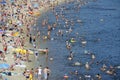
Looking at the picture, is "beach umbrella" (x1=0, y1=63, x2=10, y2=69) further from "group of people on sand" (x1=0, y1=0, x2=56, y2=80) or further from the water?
the water

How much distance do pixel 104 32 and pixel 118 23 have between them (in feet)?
37.2

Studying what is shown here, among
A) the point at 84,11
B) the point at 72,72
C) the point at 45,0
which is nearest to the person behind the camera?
the point at 72,72

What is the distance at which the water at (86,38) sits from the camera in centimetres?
4975

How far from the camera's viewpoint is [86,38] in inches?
2559

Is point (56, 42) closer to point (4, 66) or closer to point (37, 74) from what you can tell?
point (37, 74)

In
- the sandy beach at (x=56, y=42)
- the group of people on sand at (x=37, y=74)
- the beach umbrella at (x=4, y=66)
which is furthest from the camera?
the sandy beach at (x=56, y=42)

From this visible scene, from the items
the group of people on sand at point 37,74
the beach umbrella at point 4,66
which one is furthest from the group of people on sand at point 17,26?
the beach umbrella at point 4,66

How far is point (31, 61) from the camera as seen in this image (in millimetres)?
50250

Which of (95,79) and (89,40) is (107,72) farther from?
(89,40)

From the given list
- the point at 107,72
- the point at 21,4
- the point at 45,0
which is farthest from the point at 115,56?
the point at 45,0

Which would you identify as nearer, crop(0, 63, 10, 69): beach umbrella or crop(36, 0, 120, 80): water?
crop(0, 63, 10, 69): beach umbrella

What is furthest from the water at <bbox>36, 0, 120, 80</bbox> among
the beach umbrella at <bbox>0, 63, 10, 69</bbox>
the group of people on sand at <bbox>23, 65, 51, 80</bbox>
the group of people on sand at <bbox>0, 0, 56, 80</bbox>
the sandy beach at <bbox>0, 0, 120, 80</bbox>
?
the beach umbrella at <bbox>0, 63, 10, 69</bbox>

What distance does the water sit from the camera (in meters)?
49.8

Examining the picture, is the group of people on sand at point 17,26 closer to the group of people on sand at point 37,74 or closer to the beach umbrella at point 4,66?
the group of people on sand at point 37,74
